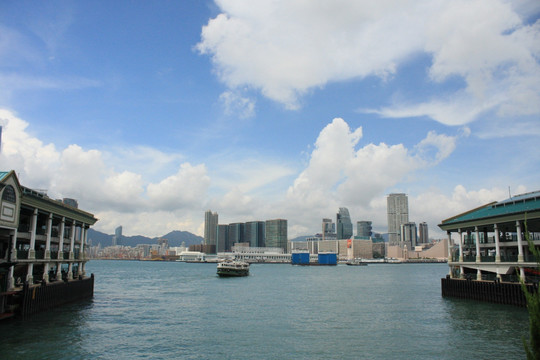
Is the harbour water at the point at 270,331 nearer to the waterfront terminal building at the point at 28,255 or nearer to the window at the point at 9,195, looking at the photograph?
the waterfront terminal building at the point at 28,255

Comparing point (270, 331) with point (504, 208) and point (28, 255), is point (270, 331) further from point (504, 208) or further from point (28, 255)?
point (504, 208)

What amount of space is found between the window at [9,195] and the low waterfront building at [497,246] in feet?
184

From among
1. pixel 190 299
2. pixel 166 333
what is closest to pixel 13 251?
pixel 166 333

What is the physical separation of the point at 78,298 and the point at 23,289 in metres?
19.1

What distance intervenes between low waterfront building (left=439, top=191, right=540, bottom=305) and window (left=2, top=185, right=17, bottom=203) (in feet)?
184

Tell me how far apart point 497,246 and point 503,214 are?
5.68 metres

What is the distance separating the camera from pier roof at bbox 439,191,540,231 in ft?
163

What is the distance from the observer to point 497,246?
54906 millimetres

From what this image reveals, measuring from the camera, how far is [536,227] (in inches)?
2324

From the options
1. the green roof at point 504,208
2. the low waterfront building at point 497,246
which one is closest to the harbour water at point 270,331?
the low waterfront building at point 497,246

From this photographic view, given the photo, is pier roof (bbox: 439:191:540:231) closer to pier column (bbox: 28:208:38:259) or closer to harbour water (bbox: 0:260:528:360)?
harbour water (bbox: 0:260:528:360)

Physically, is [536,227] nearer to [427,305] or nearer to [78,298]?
[427,305]

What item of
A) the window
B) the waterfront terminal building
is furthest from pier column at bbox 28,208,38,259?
the window

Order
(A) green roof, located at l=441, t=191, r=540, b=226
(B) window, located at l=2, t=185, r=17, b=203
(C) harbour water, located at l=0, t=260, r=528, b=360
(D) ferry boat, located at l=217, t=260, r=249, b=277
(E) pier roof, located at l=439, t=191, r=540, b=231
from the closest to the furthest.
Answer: (C) harbour water, located at l=0, t=260, r=528, b=360 < (B) window, located at l=2, t=185, r=17, b=203 < (E) pier roof, located at l=439, t=191, r=540, b=231 < (A) green roof, located at l=441, t=191, r=540, b=226 < (D) ferry boat, located at l=217, t=260, r=249, b=277
